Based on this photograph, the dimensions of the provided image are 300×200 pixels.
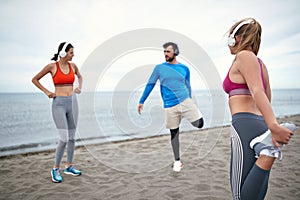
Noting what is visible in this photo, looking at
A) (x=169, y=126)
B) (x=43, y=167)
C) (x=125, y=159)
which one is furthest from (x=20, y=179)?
(x=169, y=126)

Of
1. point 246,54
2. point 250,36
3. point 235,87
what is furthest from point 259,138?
point 250,36

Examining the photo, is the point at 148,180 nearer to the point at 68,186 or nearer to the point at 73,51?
the point at 68,186

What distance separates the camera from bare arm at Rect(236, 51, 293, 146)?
1.24 meters

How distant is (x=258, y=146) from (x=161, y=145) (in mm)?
5269

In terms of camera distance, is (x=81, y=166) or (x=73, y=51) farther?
(x=81, y=166)

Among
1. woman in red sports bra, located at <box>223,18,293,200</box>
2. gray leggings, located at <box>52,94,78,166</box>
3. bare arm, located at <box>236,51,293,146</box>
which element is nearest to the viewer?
bare arm, located at <box>236,51,293,146</box>

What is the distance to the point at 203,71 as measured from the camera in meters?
3.97

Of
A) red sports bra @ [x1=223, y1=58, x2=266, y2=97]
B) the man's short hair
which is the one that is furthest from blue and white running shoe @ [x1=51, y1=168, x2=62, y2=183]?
red sports bra @ [x1=223, y1=58, x2=266, y2=97]

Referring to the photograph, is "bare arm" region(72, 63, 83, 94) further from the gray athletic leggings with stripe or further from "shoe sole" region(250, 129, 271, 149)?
"shoe sole" region(250, 129, 271, 149)

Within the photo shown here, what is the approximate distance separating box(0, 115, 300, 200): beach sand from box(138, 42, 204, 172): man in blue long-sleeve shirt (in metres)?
0.55

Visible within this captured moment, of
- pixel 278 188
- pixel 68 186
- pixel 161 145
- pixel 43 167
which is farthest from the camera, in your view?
pixel 161 145

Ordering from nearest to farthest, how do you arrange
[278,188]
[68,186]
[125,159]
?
[278,188]
[68,186]
[125,159]

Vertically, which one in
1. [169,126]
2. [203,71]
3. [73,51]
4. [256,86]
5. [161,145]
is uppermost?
[73,51]

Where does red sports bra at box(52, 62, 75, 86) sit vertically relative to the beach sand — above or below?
above
